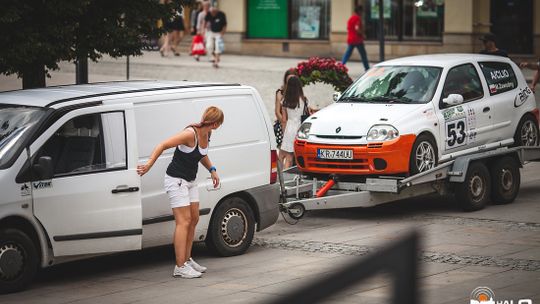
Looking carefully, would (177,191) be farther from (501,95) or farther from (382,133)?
(501,95)

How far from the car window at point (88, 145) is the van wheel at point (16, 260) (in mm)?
674

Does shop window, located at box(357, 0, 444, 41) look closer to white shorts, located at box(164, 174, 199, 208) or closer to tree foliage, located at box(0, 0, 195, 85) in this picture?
tree foliage, located at box(0, 0, 195, 85)

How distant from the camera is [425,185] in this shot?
40.5ft

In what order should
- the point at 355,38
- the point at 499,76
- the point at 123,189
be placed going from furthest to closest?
1. the point at 355,38
2. the point at 499,76
3. the point at 123,189

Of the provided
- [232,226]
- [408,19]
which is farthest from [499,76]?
[408,19]

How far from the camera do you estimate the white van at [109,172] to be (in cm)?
883

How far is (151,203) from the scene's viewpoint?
31.6 feet

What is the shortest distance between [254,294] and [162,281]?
1.12m

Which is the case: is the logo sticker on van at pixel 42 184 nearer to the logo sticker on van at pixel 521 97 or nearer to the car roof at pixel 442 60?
the car roof at pixel 442 60

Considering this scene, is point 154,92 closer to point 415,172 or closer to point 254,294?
point 254,294

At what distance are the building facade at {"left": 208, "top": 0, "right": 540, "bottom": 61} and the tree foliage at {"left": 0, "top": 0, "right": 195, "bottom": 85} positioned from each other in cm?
1950

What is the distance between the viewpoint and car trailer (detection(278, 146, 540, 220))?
38.7ft

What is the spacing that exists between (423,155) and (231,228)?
10.0 ft

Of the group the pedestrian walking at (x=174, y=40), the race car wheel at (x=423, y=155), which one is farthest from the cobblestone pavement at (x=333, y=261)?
the pedestrian walking at (x=174, y=40)
